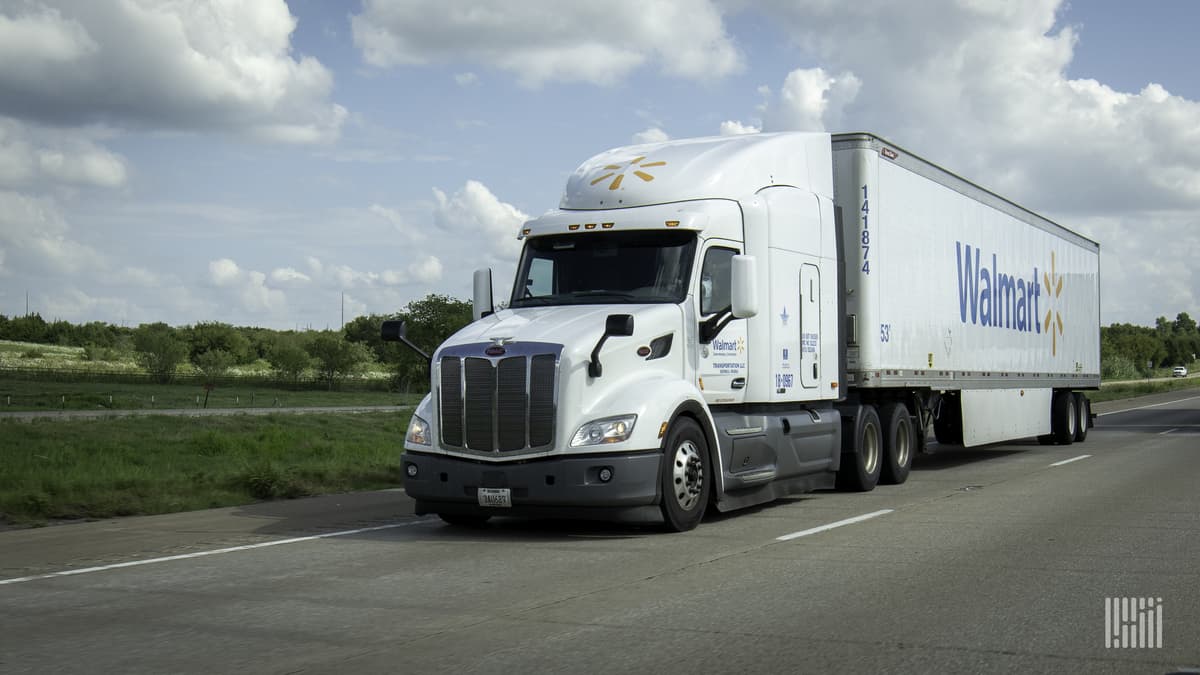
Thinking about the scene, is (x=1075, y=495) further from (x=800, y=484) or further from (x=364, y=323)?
(x=364, y=323)

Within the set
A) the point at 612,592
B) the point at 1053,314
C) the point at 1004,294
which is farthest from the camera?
the point at 1053,314

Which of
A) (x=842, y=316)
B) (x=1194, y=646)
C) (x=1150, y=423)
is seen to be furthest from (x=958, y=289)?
(x=1150, y=423)

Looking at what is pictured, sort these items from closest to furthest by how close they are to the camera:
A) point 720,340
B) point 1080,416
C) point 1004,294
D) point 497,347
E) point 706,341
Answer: point 497,347
point 706,341
point 720,340
point 1004,294
point 1080,416

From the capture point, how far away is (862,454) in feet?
51.2

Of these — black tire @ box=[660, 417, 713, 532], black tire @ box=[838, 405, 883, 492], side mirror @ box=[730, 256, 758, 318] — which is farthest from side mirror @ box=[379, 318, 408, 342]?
black tire @ box=[838, 405, 883, 492]

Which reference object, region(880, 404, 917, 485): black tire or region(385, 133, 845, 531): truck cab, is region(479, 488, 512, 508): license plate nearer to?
region(385, 133, 845, 531): truck cab

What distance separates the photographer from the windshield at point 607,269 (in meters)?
11.9

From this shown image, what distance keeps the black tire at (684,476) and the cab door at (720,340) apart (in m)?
0.66

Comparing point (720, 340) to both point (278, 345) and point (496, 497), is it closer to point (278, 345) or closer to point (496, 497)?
point (496, 497)

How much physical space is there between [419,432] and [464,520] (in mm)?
1265

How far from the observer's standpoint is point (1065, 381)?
25562mm

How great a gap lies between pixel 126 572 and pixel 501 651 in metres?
4.05

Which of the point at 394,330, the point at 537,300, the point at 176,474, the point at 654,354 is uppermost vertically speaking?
the point at 537,300

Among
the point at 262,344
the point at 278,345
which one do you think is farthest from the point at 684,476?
the point at 262,344
